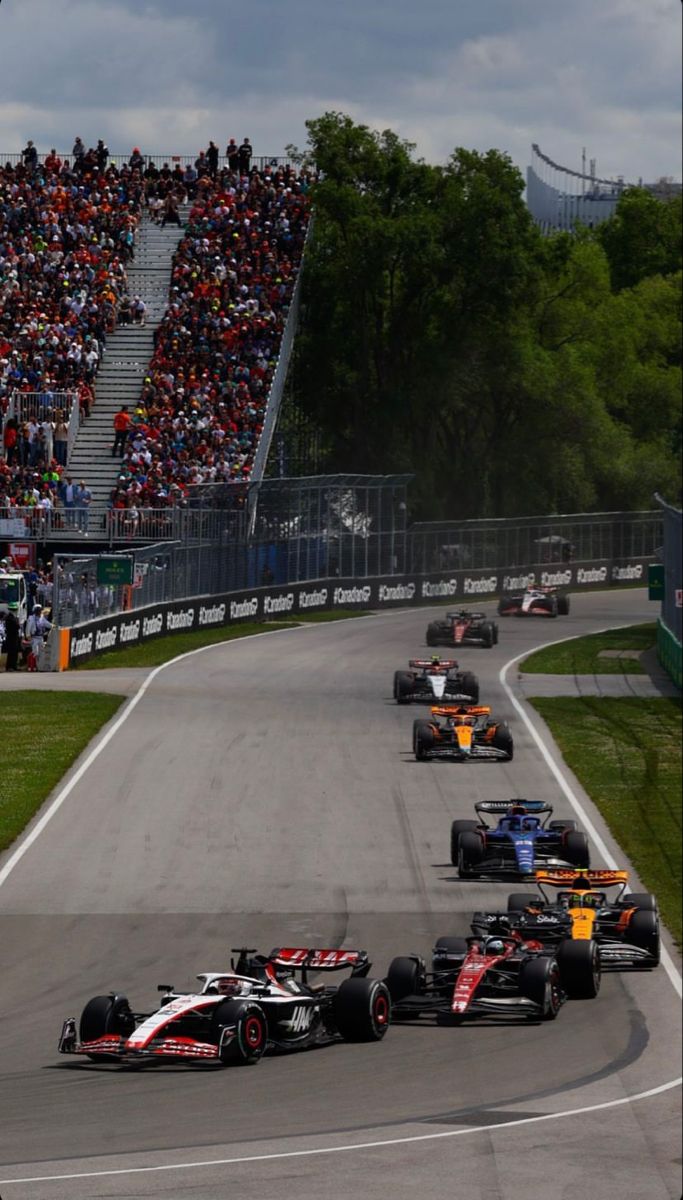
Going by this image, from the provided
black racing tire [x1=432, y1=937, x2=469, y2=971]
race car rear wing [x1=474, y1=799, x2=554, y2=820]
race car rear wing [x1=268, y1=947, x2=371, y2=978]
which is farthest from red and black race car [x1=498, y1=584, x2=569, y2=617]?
race car rear wing [x1=268, y1=947, x2=371, y2=978]

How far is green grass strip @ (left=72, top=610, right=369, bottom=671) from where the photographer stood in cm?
5194

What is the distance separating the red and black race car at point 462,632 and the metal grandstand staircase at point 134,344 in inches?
684

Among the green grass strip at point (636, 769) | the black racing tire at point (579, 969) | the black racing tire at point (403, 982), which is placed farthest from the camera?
the black racing tire at point (579, 969)

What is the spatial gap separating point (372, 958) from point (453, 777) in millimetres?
13455

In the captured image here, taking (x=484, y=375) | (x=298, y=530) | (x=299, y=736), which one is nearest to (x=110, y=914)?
(x=299, y=736)

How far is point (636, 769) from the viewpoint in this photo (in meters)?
38.9

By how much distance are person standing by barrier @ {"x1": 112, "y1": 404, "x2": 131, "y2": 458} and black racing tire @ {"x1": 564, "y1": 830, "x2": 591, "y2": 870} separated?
10575 millimetres

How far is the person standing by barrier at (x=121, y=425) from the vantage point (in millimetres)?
30500

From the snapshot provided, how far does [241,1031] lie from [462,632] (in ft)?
140

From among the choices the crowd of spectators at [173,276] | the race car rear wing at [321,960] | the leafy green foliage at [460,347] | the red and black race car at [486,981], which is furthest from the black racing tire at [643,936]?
the crowd of spectators at [173,276]

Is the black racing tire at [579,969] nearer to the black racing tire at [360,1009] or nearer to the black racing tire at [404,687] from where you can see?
the black racing tire at [360,1009]

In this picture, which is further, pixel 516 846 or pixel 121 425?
pixel 121 425

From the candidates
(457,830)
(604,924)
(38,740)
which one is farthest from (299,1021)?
(38,740)

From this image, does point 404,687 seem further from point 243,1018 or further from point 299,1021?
point 243,1018
